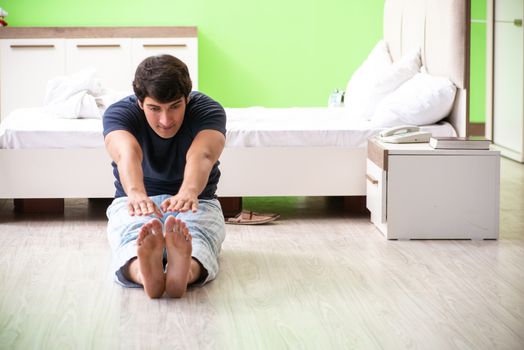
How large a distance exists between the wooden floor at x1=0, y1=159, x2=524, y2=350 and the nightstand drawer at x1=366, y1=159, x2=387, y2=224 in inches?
3.8

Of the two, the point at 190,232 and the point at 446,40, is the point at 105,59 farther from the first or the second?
the point at 190,232

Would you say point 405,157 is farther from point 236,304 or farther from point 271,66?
point 271,66

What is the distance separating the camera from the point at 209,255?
2.82 m

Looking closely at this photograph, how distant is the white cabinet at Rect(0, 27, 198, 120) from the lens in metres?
6.08

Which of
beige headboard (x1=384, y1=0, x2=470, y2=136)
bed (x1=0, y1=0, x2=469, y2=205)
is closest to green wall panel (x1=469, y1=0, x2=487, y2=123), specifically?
beige headboard (x1=384, y1=0, x2=470, y2=136)

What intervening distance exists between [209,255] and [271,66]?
394 centimetres

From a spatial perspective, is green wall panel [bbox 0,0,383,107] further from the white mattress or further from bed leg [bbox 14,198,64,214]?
bed leg [bbox 14,198,64,214]

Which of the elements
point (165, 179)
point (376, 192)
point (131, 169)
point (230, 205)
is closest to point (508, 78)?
point (376, 192)

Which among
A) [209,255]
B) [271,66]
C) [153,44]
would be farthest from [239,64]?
[209,255]

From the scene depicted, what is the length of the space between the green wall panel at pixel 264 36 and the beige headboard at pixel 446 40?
70.8 inches

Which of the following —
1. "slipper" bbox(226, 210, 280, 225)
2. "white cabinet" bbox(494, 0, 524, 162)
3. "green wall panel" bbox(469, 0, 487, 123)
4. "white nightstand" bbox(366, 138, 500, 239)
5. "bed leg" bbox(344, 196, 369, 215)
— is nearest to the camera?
"white nightstand" bbox(366, 138, 500, 239)

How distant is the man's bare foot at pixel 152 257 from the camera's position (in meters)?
2.50

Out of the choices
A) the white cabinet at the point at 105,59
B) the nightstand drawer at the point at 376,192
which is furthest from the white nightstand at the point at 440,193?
the white cabinet at the point at 105,59

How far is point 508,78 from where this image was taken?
233 inches
